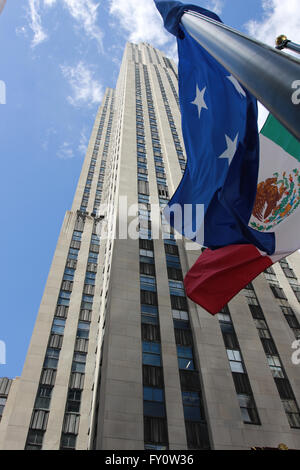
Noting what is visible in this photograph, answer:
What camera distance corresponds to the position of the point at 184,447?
19.8m

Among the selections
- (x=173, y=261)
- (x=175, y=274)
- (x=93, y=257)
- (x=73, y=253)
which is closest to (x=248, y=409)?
(x=175, y=274)

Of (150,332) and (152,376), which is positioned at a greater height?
(150,332)

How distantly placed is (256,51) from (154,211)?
106 ft

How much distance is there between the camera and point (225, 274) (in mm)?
13734

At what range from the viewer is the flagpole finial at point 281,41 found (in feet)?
28.5

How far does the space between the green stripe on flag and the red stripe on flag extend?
3912 mm

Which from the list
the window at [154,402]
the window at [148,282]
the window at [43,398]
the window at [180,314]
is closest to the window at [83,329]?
the window at [43,398]

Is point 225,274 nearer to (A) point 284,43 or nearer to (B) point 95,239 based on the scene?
(A) point 284,43

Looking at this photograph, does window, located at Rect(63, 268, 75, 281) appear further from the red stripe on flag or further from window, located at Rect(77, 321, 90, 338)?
the red stripe on flag

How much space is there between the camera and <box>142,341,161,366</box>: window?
23.8 m

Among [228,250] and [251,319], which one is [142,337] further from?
[228,250]

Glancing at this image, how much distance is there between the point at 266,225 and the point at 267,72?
6.58 meters

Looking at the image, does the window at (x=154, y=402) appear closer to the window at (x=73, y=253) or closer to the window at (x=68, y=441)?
the window at (x=68, y=441)

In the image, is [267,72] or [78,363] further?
[78,363]
